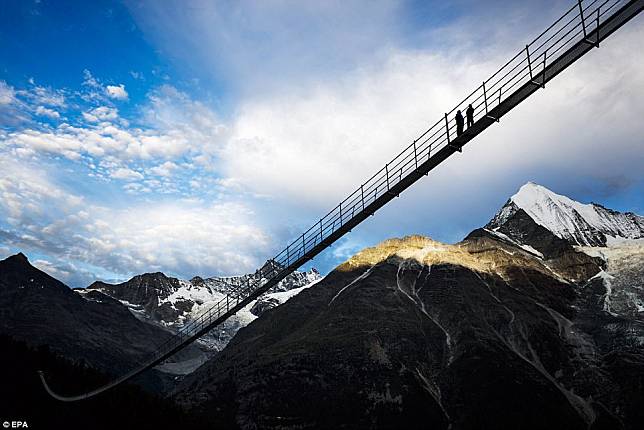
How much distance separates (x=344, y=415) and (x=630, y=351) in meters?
73.8

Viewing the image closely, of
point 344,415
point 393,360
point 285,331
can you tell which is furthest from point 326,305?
point 344,415

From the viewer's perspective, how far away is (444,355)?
137m

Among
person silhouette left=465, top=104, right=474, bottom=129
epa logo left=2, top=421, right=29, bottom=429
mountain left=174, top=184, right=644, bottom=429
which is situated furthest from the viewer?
mountain left=174, top=184, right=644, bottom=429

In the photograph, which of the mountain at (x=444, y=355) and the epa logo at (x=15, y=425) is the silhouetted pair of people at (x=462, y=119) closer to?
the epa logo at (x=15, y=425)

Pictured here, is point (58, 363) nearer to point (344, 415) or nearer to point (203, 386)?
point (344, 415)

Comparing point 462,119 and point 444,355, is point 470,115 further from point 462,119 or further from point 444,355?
point 444,355

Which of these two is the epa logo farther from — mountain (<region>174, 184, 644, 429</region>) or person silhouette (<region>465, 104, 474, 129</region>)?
mountain (<region>174, 184, 644, 429</region>)

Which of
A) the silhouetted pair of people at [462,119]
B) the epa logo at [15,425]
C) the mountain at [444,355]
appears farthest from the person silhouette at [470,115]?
the mountain at [444,355]

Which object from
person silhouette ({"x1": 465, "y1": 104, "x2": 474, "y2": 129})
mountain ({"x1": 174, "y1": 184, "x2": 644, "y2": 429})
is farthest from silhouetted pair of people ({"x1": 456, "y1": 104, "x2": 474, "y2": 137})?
mountain ({"x1": 174, "y1": 184, "x2": 644, "y2": 429})

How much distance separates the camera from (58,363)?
42625 mm

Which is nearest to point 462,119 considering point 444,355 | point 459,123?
point 459,123

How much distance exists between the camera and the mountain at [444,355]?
378ft

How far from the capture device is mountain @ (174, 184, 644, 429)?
115062 mm

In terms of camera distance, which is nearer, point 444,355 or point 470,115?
point 470,115
